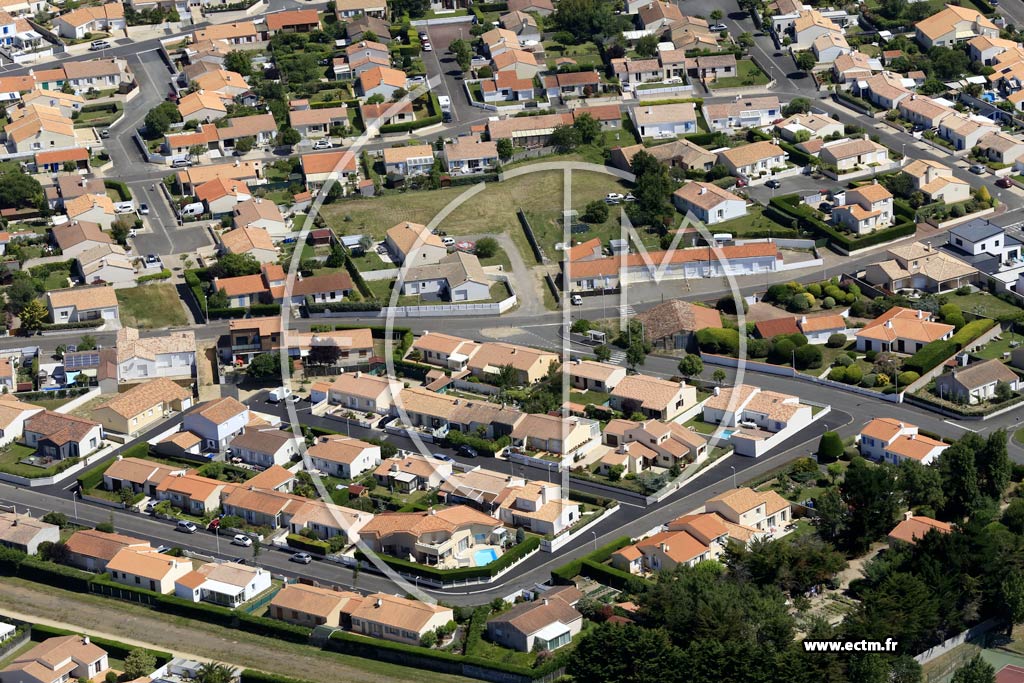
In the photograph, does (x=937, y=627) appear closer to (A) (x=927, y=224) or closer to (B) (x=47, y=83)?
(A) (x=927, y=224)

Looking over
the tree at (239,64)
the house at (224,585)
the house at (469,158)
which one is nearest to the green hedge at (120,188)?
the tree at (239,64)

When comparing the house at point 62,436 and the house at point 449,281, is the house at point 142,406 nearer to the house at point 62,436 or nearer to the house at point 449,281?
the house at point 62,436

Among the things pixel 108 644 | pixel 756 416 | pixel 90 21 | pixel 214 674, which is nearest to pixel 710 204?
pixel 756 416

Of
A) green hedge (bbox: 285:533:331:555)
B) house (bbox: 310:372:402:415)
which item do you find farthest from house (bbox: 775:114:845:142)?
green hedge (bbox: 285:533:331:555)

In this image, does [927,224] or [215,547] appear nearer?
[215,547]

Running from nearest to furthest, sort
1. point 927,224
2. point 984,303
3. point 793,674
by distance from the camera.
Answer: point 793,674
point 984,303
point 927,224

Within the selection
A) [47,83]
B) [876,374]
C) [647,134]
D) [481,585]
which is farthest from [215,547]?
[47,83]

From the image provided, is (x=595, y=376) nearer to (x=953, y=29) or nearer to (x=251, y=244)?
(x=251, y=244)
